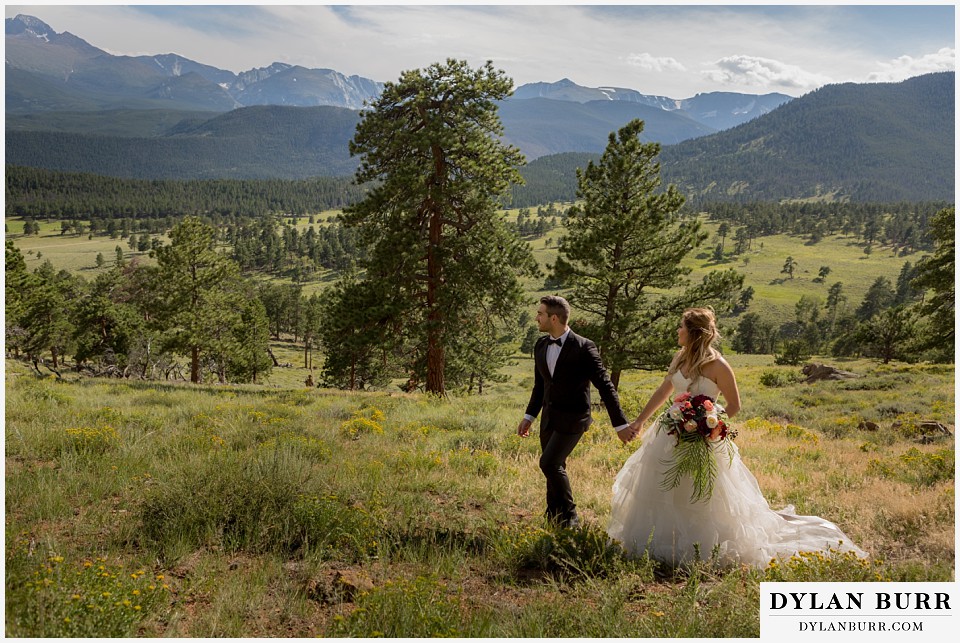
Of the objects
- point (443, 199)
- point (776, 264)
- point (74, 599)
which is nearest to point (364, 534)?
point (74, 599)

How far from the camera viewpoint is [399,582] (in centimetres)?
445

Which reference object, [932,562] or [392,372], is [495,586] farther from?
[392,372]

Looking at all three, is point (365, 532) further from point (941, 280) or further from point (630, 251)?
point (941, 280)

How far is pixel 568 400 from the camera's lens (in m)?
5.74

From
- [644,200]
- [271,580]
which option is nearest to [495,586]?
[271,580]

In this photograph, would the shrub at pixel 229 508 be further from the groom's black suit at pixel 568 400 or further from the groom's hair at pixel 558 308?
the groom's hair at pixel 558 308

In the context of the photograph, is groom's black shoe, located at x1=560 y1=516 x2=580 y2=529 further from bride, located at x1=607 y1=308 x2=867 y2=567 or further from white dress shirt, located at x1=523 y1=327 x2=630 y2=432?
white dress shirt, located at x1=523 y1=327 x2=630 y2=432

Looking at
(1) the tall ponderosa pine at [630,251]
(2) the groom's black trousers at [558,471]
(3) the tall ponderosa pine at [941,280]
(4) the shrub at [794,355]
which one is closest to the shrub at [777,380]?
(3) the tall ponderosa pine at [941,280]

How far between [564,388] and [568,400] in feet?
0.44

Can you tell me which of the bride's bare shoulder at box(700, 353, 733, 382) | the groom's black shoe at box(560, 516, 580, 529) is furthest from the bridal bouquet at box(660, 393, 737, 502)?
the groom's black shoe at box(560, 516, 580, 529)

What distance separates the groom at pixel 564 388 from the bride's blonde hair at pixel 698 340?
2.79 feet

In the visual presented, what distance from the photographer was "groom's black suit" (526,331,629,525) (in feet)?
18.6

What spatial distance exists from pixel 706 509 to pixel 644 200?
15572 millimetres

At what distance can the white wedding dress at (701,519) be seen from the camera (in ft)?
17.3
